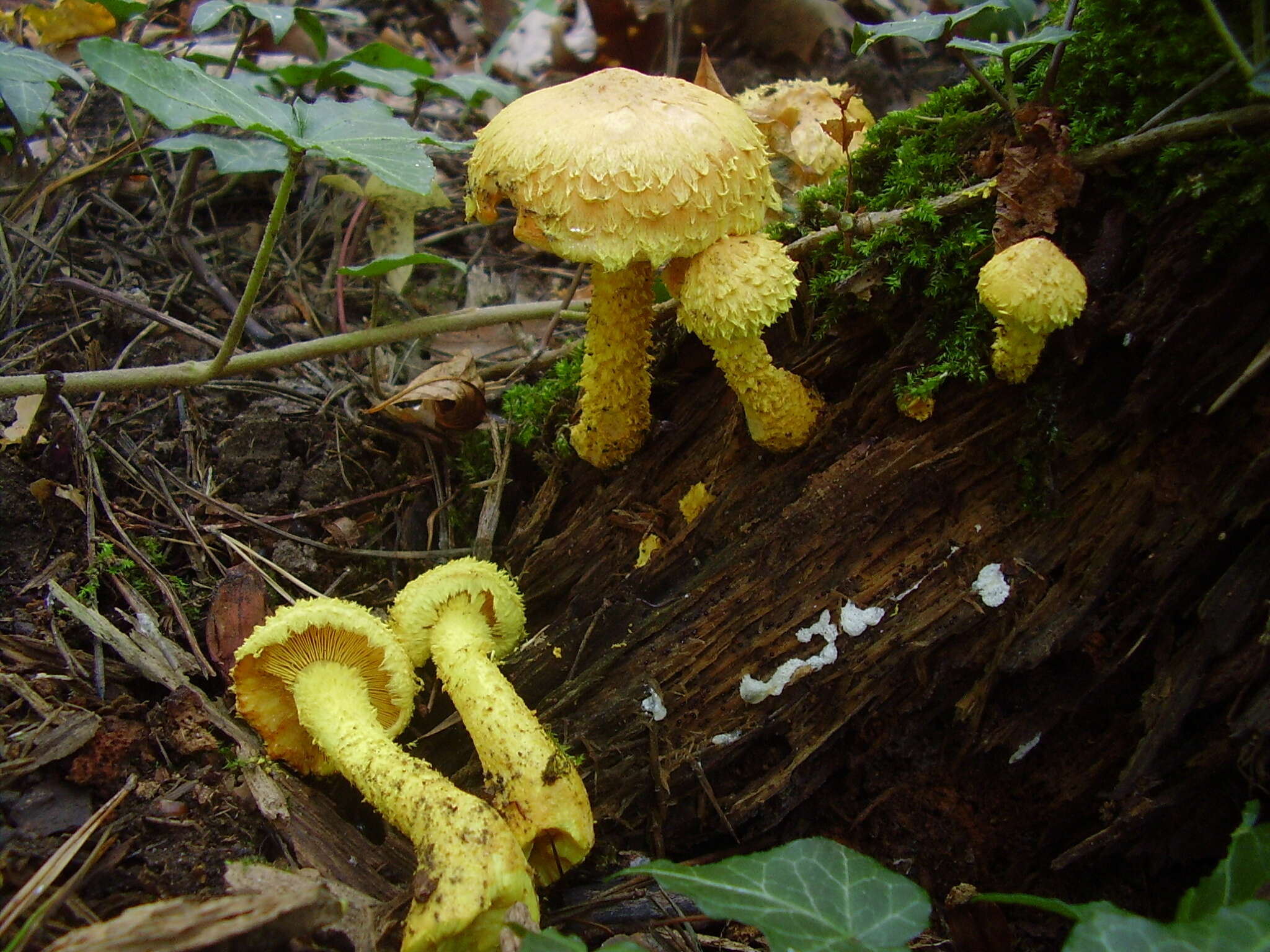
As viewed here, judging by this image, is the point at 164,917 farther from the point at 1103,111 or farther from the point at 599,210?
the point at 1103,111

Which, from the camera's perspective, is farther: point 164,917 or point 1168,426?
point 1168,426

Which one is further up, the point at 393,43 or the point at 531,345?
the point at 393,43

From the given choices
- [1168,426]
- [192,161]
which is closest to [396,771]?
[1168,426]

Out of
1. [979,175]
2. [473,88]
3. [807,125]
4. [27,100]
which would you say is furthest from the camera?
[473,88]

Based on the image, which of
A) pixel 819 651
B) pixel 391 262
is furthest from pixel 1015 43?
pixel 391 262

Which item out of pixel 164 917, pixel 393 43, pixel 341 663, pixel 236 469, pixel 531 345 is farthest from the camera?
pixel 393 43

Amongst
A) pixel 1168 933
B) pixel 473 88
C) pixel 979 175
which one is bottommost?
pixel 1168 933

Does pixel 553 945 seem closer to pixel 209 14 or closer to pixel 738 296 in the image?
pixel 738 296
